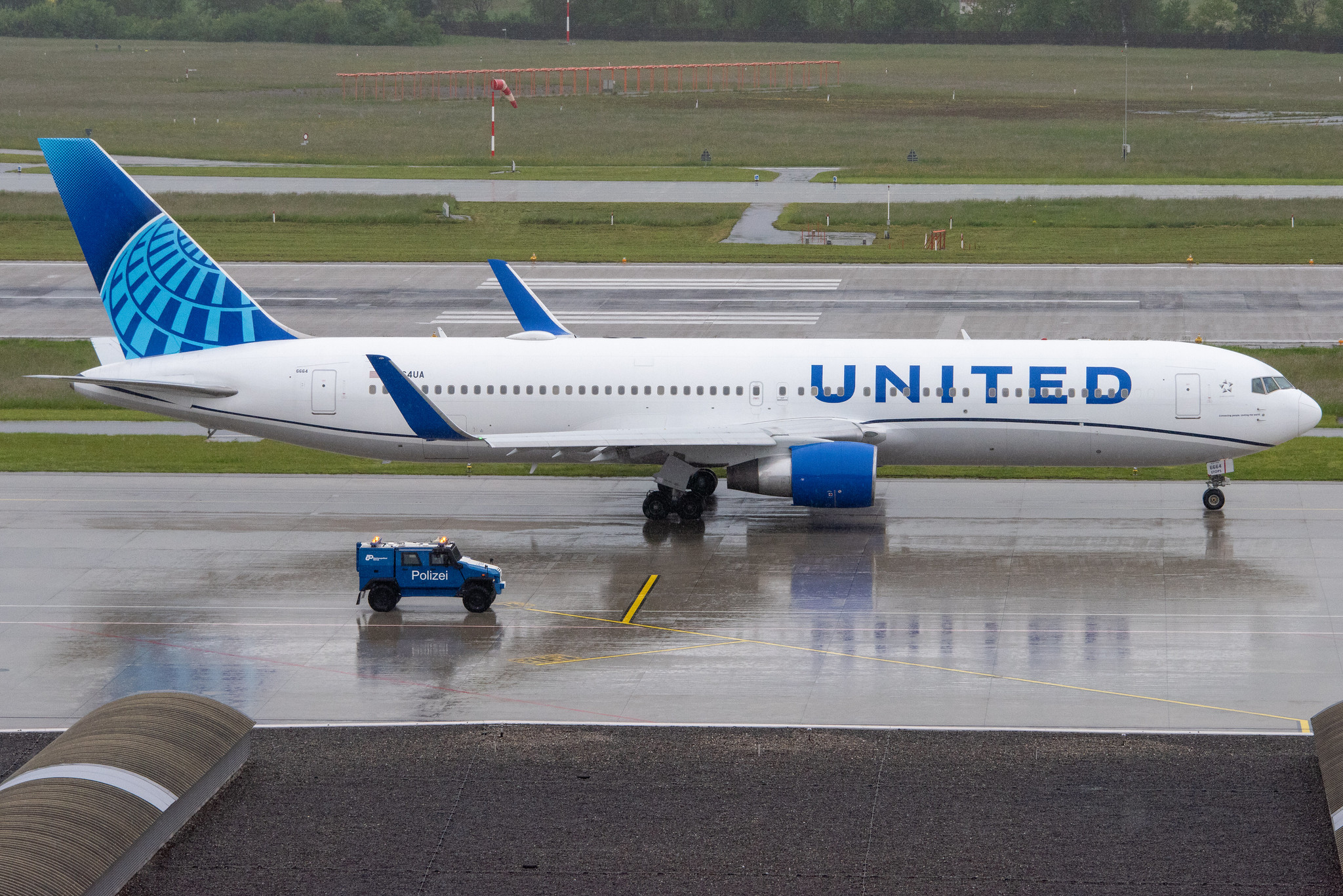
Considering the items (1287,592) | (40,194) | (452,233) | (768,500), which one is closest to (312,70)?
(40,194)

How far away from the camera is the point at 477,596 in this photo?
31719 mm

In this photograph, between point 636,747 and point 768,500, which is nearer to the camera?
point 636,747

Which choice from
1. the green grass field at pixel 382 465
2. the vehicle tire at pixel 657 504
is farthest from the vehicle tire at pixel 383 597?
the green grass field at pixel 382 465

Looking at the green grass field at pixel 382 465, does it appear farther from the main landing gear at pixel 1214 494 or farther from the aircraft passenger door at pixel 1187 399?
the aircraft passenger door at pixel 1187 399

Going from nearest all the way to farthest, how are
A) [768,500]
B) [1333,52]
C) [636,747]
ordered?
[636,747]
[768,500]
[1333,52]

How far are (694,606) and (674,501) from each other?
6.65 metres

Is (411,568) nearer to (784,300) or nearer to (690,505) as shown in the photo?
(690,505)

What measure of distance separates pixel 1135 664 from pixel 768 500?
47.2 feet

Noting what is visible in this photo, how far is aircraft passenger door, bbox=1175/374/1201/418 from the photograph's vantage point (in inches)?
1500

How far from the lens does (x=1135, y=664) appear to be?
28.4 m

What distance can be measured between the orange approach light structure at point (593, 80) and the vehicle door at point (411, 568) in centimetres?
12951

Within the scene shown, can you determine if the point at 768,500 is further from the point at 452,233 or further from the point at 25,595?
the point at 452,233

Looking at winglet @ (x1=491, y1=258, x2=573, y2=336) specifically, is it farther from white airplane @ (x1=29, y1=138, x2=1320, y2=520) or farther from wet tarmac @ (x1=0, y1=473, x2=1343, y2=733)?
wet tarmac @ (x1=0, y1=473, x2=1343, y2=733)

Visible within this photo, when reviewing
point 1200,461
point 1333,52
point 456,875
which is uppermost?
point 1333,52
